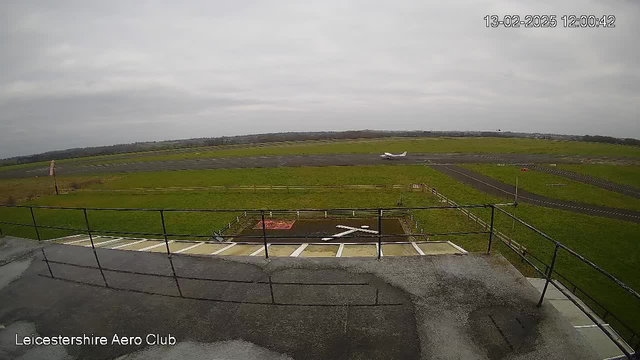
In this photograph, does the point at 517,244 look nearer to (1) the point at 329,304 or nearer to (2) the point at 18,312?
(1) the point at 329,304

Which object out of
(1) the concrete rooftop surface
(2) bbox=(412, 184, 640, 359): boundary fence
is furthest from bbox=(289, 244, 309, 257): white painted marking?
(2) bbox=(412, 184, 640, 359): boundary fence

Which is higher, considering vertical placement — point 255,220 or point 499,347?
point 499,347

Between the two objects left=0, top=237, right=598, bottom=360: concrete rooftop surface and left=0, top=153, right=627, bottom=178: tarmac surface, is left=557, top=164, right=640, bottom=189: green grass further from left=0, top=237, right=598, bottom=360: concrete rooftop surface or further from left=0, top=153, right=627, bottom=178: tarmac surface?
left=0, top=237, right=598, bottom=360: concrete rooftop surface

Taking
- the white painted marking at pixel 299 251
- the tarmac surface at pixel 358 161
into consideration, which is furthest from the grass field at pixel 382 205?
the white painted marking at pixel 299 251

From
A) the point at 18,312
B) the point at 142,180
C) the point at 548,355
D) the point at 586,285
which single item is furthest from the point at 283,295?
the point at 142,180

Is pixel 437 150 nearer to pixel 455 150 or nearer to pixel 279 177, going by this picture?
pixel 455 150

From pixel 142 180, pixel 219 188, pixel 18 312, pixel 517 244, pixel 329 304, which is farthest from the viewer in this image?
pixel 142 180
